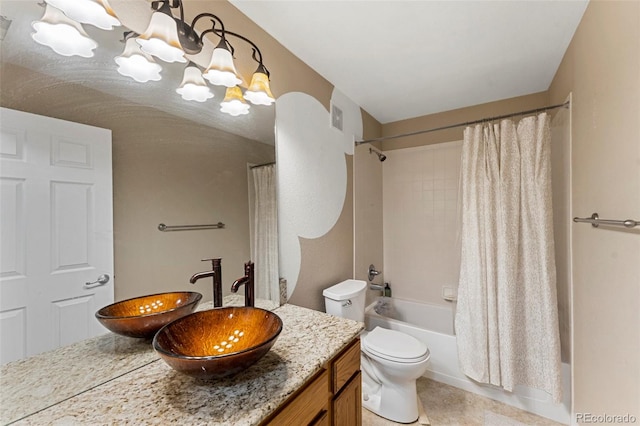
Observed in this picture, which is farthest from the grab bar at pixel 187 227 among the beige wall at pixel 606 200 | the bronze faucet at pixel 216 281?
the beige wall at pixel 606 200

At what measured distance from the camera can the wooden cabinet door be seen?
1.02m

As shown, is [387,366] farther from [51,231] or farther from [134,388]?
[51,231]

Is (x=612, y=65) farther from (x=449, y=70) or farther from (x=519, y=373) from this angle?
(x=519, y=373)

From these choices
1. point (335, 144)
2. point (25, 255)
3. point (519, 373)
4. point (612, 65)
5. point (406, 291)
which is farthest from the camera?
point (406, 291)

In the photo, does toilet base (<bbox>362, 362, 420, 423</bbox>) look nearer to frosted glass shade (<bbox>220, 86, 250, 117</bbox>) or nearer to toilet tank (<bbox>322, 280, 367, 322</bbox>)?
toilet tank (<bbox>322, 280, 367, 322</bbox>)

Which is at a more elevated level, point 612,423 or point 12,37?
point 12,37

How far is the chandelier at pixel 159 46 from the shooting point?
2.53 ft

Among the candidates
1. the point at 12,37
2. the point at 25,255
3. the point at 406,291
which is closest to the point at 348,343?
the point at 25,255

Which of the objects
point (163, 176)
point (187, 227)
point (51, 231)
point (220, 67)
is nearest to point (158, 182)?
point (163, 176)

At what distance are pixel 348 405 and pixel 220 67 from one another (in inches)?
63.1

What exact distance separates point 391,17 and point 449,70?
2.61ft

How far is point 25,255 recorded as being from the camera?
695 mm

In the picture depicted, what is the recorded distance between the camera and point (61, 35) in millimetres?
778

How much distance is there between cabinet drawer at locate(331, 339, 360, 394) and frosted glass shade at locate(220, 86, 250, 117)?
1289 millimetres
